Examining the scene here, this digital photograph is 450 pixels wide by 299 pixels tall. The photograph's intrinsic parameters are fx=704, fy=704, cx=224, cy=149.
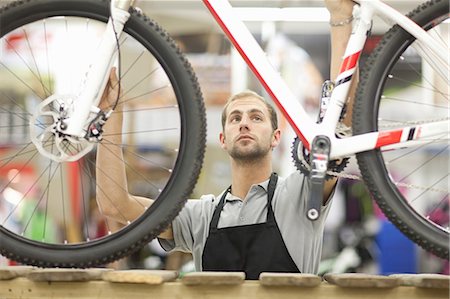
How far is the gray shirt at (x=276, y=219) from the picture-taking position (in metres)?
2.13

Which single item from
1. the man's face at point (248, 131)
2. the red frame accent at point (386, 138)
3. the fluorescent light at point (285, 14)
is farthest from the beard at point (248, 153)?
Result: the fluorescent light at point (285, 14)

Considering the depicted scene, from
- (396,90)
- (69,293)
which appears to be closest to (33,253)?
(69,293)

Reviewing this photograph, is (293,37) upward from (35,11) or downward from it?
upward

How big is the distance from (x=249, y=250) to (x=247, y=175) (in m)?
0.30

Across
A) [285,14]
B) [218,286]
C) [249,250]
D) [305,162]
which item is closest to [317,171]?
[305,162]

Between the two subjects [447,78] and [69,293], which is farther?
[447,78]

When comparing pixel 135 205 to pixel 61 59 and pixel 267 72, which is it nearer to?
pixel 267 72

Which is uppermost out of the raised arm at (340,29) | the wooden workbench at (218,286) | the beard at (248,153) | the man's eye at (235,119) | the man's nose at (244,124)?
the raised arm at (340,29)

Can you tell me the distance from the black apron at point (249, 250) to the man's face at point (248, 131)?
Answer: 0.57 ft

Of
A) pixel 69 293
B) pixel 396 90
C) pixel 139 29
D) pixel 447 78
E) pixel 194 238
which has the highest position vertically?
pixel 396 90

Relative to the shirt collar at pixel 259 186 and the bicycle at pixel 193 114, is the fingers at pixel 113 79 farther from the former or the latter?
the shirt collar at pixel 259 186

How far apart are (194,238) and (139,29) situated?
787mm

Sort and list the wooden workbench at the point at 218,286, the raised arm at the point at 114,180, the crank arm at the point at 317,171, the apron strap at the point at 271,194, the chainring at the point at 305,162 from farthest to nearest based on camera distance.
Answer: the apron strap at the point at 271,194
the raised arm at the point at 114,180
the chainring at the point at 305,162
the crank arm at the point at 317,171
the wooden workbench at the point at 218,286

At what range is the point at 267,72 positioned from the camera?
184 cm
